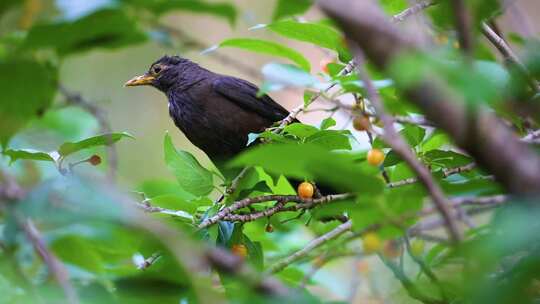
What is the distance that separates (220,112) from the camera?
518 centimetres

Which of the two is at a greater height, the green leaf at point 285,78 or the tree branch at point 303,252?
the green leaf at point 285,78

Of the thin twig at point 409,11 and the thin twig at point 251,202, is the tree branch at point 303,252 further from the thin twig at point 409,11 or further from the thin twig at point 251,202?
the thin twig at point 409,11

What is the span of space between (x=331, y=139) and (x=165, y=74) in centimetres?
339

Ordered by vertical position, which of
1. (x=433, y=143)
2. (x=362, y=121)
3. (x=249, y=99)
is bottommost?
(x=249, y=99)

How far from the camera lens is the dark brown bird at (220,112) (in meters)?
5.03

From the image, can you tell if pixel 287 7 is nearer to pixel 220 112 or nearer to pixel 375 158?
pixel 375 158

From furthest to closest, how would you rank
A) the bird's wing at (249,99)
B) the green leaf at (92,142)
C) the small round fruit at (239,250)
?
the bird's wing at (249,99) → the small round fruit at (239,250) → the green leaf at (92,142)

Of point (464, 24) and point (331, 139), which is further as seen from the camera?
point (331, 139)

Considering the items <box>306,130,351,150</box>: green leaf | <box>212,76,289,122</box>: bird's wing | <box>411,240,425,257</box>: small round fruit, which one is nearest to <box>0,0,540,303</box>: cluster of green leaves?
<box>306,130,351,150</box>: green leaf

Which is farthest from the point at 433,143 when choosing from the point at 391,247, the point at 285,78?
the point at 285,78

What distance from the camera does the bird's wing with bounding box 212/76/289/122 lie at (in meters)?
5.16

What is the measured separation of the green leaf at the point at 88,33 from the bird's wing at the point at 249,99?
3441 mm

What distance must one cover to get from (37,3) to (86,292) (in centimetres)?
77

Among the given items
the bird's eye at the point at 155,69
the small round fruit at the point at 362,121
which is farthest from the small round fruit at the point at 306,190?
the bird's eye at the point at 155,69
